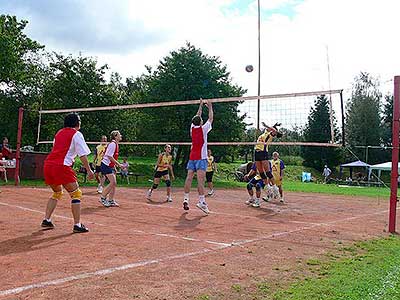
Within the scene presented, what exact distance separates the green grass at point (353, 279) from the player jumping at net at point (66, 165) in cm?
396


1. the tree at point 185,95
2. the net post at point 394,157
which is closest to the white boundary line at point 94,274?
the net post at point 394,157

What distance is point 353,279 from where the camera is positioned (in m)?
5.22

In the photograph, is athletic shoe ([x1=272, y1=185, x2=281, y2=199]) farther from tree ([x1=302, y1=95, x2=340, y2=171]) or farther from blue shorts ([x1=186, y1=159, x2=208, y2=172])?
tree ([x1=302, y1=95, x2=340, y2=171])

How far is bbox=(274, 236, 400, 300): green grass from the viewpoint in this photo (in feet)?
15.1

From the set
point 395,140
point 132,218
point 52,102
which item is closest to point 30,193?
point 132,218

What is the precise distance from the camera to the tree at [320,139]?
51719 millimetres

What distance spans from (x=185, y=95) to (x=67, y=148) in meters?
24.5

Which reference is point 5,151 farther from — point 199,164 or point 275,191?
point 199,164

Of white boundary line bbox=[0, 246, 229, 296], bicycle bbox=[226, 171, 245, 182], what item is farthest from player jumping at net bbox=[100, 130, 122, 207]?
bicycle bbox=[226, 171, 245, 182]

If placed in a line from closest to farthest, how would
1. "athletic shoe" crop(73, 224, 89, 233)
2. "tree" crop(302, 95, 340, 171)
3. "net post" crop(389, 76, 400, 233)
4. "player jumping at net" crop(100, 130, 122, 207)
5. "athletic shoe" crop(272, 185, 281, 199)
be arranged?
"athletic shoe" crop(73, 224, 89, 233) < "net post" crop(389, 76, 400, 233) < "player jumping at net" crop(100, 130, 122, 207) < "athletic shoe" crop(272, 185, 281, 199) < "tree" crop(302, 95, 340, 171)

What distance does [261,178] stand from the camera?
1318 cm

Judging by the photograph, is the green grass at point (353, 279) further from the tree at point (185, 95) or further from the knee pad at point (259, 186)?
the tree at point (185, 95)

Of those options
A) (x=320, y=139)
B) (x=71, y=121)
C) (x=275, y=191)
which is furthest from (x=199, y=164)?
(x=320, y=139)

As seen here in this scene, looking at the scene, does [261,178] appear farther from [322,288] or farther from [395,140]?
[322,288]
